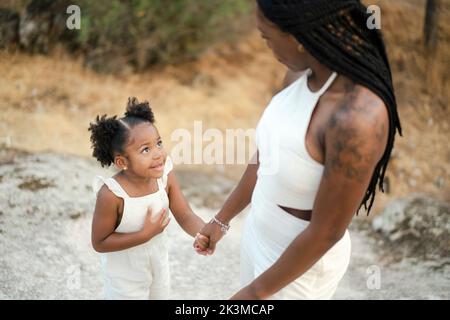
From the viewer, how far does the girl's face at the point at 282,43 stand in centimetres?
157

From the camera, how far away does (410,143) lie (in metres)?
6.08

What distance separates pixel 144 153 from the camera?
2.21m

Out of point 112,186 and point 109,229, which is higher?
point 112,186

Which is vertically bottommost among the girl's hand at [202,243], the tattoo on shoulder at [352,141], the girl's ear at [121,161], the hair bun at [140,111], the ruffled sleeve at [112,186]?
the girl's hand at [202,243]

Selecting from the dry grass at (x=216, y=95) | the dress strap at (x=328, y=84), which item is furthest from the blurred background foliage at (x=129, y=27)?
the dress strap at (x=328, y=84)

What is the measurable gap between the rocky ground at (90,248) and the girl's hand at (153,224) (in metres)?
1.56

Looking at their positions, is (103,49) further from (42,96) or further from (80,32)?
Result: (42,96)

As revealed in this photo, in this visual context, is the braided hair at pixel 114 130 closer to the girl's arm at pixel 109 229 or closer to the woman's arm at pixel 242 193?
the girl's arm at pixel 109 229

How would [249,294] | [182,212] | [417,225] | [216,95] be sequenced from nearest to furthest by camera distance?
[249,294], [182,212], [417,225], [216,95]

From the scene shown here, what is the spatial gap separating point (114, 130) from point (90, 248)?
202 cm

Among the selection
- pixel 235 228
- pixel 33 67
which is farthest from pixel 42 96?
pixel 235 228

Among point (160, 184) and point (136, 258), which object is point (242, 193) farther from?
point (136, 258)

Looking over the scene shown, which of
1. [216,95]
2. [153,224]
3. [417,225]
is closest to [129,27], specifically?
[216,95]
